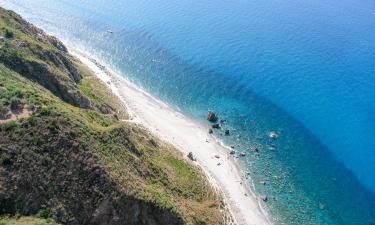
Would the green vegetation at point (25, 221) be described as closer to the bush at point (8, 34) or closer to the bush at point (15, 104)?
Result: the bush at point (15, 104)

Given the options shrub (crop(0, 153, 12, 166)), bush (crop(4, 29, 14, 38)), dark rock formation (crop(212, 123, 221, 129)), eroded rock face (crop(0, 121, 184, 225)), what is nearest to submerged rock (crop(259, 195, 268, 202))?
dark rock formation (crop(212, 123, 221, 129))

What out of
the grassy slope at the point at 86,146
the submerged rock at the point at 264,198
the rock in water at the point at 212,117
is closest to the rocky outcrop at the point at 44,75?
the grassy slope at the point at 86,146

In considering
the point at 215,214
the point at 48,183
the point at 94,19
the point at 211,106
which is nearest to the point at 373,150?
the point at 211,106

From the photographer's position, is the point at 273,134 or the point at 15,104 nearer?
the point at 15,104

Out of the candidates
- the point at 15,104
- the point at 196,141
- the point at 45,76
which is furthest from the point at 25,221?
the point at 196,141

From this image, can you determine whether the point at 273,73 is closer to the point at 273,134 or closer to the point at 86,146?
the point at 273,134

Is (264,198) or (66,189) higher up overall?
(264,198)

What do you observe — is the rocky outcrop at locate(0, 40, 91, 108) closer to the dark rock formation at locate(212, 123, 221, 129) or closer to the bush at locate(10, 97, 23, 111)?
the bush at locate(10, 97, 23, 111)

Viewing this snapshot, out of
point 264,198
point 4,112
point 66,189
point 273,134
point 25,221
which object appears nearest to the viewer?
point 25,221
